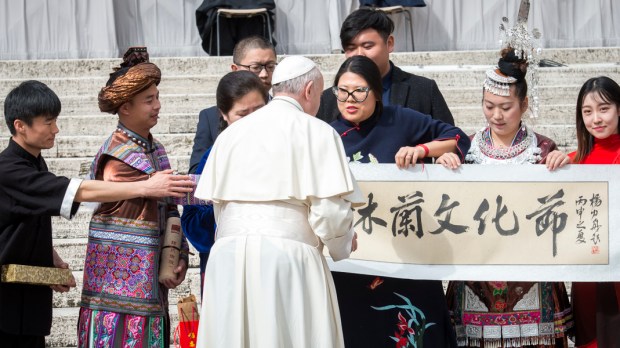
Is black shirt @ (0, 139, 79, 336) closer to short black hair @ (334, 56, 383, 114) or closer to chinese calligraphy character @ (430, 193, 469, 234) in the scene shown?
short black hair @ (334, 56, 383, 114)

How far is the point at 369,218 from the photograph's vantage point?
458 cm

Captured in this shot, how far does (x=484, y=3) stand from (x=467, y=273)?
7.58 metres

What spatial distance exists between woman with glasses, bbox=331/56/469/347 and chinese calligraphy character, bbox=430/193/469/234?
0.22 meters

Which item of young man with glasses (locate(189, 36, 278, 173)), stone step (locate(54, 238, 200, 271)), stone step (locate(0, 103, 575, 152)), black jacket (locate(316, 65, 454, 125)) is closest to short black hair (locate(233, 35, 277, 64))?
young man with glasses (locate(189, 36, 278, 173))

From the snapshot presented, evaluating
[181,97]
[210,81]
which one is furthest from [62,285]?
[210,81]

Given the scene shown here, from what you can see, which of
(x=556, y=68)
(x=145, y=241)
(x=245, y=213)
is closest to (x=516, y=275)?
(x=245, y=213)

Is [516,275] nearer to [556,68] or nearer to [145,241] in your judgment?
[145,241]

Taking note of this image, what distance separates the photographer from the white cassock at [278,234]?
3.79m

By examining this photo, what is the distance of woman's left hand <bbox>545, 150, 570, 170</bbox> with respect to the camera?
448 cm

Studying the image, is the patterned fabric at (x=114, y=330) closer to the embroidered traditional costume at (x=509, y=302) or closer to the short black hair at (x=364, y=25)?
the embroidered traditional costume at (x=509, y=302)

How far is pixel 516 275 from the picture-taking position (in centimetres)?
447

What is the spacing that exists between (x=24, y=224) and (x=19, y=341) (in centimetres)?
50

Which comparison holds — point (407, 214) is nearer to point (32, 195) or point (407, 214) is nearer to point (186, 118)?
point (32, 195)

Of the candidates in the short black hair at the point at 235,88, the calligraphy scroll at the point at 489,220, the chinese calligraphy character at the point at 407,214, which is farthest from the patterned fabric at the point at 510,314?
the short black hair at the point at 235,88
